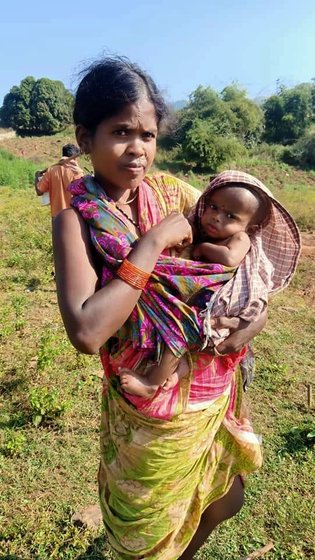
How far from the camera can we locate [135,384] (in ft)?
4.16

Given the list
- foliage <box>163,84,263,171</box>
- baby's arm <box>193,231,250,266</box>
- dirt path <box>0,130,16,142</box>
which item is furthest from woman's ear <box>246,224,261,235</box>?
dirt path <box>0,130,16,142</box>

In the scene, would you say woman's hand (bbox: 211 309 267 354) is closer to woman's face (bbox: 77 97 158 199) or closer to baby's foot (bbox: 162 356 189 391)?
baby's foot (bbox: 162 356 189 391)

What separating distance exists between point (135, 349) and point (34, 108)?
45676 mm

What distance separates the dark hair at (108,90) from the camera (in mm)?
1182

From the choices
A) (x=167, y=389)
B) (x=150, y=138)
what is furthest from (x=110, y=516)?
(x=150, y=138)

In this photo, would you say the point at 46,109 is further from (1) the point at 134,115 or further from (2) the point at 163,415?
(2) the point at 163,415

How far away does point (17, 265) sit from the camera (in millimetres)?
6566

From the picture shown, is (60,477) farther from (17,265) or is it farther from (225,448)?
(17,265)

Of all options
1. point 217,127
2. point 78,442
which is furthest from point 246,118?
point 78,442

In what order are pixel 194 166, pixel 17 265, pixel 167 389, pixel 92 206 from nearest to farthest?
pixel 92 206, pixel 167 389, pixel 17 265, pixel 194 166

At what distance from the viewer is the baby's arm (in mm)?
1332

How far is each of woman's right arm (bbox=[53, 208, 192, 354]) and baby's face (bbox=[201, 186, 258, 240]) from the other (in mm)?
274

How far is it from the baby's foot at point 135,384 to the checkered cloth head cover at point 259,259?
26 cm

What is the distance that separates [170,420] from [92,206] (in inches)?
26.0
